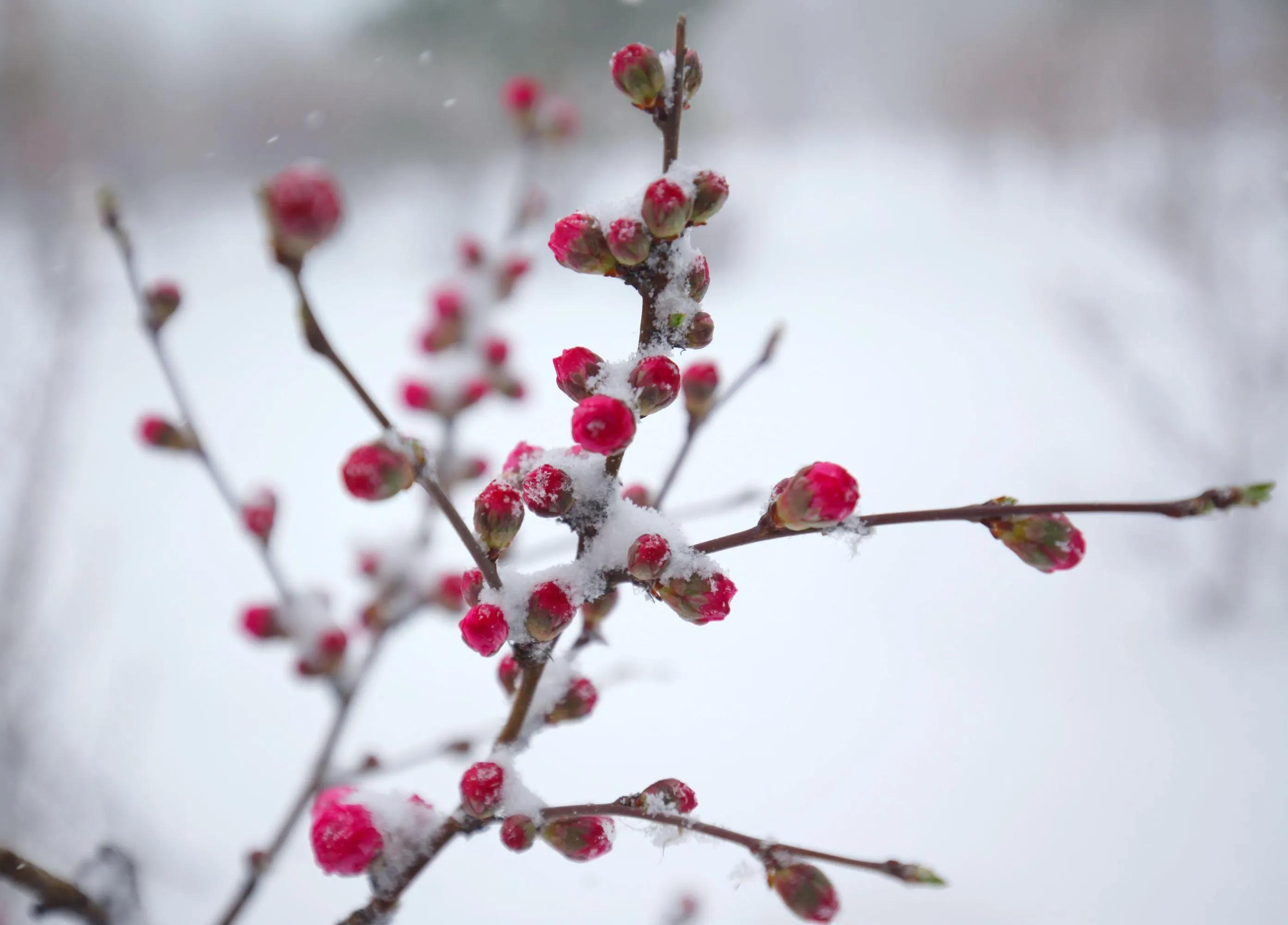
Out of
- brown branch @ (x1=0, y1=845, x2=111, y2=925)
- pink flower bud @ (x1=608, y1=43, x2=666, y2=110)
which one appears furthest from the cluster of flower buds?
brown branch @ (x1=0, y1=845, x2=111, y2=925)

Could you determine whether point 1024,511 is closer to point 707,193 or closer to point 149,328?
point 707,193

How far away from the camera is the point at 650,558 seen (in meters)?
0.23

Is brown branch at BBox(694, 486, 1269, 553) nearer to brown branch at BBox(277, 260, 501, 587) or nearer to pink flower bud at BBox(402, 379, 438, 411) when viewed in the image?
brown branch at BBox(277, 260, 501, 587)

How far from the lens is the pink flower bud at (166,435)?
49 cm

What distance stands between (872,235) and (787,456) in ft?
7.82

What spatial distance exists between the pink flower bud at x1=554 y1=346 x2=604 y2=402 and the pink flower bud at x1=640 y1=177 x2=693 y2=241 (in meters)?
0.05

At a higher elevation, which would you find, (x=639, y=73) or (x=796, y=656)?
(x=639, y=73)

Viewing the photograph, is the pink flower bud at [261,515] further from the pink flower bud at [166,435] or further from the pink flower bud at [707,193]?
the pink flower bud at [707,193]

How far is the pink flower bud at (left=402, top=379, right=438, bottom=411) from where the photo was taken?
605mm

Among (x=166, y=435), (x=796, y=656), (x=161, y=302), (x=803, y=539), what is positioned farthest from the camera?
(x=803, y=539)

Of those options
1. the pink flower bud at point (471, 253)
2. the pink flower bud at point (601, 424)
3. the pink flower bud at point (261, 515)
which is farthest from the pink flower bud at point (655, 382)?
the pink flower bud at point (471, 253)

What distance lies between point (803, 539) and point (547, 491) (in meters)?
1.25

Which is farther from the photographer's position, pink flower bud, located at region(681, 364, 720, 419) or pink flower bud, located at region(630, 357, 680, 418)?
pink flower bud, located at region(681, 364, 720, 419)

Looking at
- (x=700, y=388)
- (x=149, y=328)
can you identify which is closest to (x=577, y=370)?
(x=700, y=388)
